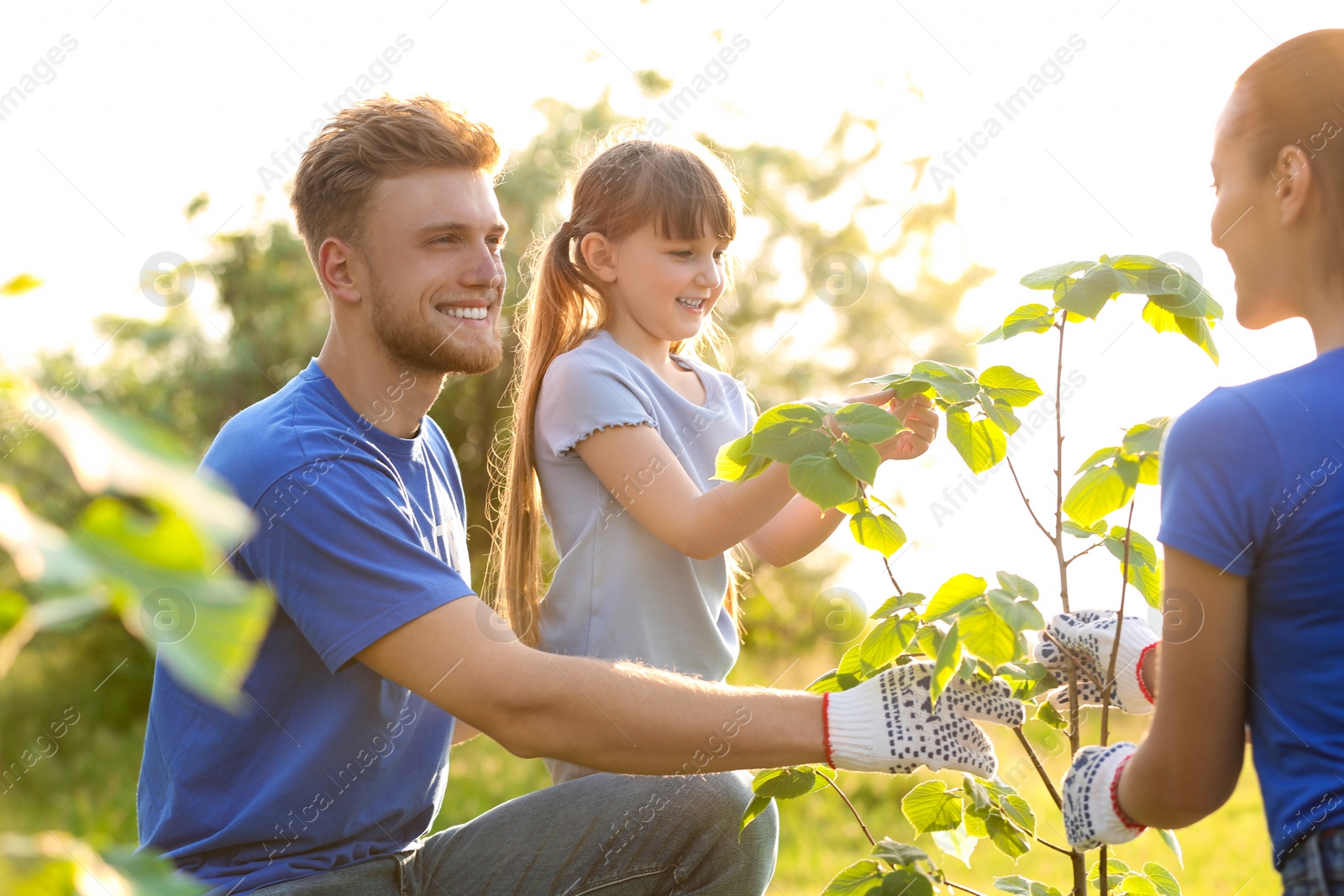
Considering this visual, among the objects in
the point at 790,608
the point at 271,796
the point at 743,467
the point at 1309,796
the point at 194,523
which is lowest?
the point at 790,608

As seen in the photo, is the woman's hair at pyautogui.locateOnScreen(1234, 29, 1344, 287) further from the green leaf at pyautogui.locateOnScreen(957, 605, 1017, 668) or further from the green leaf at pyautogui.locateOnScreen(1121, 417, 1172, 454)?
the green leaf at pyautogui.locateOnScreen(957, 605, 1017, 668)

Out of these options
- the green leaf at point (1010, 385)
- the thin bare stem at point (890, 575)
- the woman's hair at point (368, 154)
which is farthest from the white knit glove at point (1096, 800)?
the woman's hair at point (368, 154)

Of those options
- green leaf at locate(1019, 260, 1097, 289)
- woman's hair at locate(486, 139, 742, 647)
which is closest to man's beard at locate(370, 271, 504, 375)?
woman's hair at locate(486, 139, 742, 647)

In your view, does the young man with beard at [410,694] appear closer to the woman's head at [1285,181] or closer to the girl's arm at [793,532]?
the girl's arm at [793,532]

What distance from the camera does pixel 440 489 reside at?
2.35 meters

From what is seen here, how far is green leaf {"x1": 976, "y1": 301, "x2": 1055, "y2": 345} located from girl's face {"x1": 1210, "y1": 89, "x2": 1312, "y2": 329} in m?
0.24

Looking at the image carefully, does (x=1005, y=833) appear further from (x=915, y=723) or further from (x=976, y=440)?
(x=976, y=440)

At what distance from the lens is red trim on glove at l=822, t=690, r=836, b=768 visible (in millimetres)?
1654

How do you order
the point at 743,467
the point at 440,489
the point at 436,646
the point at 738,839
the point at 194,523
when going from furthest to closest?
the point at 440,489, the point at 738,839, the point at 436,646, the point at 743,467, the point at 194,523

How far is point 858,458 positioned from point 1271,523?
50 cm

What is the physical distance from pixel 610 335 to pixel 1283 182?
4.23 ft

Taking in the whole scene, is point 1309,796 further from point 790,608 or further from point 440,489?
point 790,608

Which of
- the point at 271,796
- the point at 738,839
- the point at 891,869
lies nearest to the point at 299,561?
the point at 271,796

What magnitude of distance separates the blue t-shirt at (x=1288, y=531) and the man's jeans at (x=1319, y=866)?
0.04 feet
